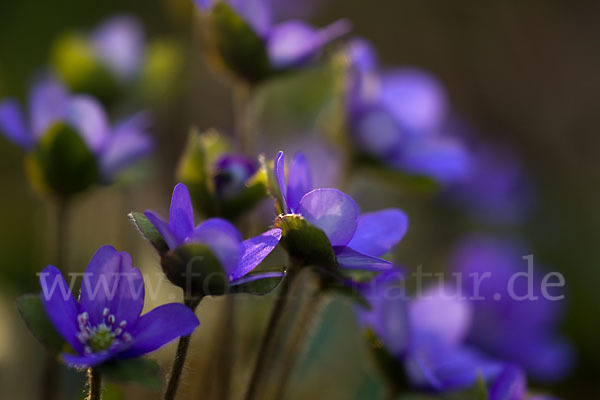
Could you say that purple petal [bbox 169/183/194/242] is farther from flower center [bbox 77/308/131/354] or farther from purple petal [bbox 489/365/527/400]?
purple petal [bbox 489/365/527/400]

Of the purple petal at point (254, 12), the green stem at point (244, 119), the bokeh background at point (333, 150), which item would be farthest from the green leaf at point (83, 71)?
the purple petal at point (254, 12)

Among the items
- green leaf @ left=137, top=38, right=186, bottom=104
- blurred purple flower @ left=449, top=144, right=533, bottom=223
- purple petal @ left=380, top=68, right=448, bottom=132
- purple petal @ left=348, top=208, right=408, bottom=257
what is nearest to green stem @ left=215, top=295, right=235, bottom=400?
purple petal @ left=348, top=208, right=408, bottom=257

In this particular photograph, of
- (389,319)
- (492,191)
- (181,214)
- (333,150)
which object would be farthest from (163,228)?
(492,191)

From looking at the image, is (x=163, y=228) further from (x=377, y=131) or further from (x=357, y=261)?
(x=377, y=131)

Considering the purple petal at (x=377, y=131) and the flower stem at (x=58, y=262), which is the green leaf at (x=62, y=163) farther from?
the purple petal at (x=377, y=131)

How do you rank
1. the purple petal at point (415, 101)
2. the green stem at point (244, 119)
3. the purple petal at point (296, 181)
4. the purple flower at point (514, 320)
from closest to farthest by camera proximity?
the purple petal at point (296, 181)
the green stem at point (244, 119)
the purple petal at point (415, 101)
the purple flower at point (514, 320)

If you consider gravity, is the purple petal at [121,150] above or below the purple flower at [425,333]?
above

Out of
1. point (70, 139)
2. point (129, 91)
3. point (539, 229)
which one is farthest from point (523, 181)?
point (70, 139)
